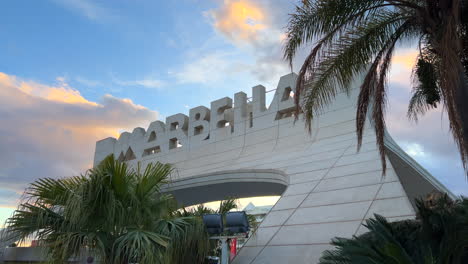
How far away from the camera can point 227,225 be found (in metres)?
9.34

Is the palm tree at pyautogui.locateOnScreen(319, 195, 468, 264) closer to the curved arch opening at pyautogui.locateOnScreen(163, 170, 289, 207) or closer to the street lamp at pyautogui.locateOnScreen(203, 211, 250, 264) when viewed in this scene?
the street lamp at pyautogui.locateOnScreen(203, 211, 250, 264)

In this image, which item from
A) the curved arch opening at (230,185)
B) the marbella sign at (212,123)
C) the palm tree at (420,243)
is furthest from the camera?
the marbella sign at (212,123)

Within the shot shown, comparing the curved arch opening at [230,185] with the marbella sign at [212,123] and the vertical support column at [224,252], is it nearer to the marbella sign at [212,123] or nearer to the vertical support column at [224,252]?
the marbella sign at [212,123]

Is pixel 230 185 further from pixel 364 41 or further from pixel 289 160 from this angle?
pixel 364 41

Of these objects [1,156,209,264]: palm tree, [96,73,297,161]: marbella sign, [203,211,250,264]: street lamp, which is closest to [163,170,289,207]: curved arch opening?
[96,73,297,161]: marbella sign

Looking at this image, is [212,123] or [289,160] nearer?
[289,160]

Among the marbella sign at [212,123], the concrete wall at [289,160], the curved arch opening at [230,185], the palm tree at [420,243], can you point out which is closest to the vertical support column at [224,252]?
the concrete wall at [289,160]

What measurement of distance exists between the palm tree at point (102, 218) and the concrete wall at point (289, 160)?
320cm

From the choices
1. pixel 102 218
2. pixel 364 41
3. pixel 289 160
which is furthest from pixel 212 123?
pixel 102 218

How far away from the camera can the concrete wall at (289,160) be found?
10.6m

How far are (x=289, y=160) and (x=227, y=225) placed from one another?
8.89m

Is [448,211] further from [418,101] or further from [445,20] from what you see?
[418,101]

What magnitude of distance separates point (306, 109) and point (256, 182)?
9.49 m

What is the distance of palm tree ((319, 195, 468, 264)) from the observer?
5.96 m
